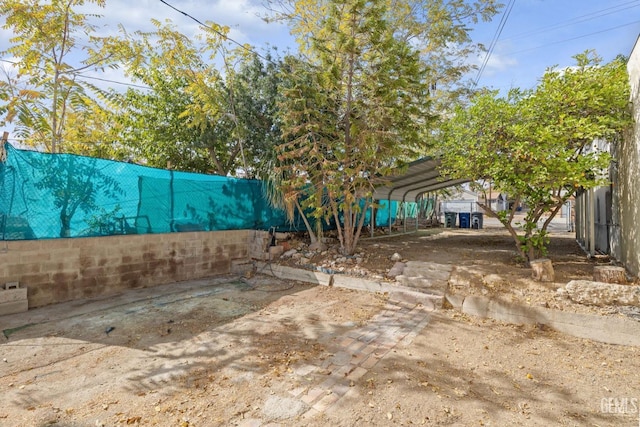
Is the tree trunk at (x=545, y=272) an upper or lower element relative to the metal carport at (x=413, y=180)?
lower

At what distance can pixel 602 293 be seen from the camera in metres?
4.32

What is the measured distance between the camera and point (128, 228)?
615 centimetres

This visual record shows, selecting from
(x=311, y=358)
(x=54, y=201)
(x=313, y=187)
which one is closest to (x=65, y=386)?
(x=311, y=358)

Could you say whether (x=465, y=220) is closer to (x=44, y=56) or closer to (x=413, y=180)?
(x=413, y=180)

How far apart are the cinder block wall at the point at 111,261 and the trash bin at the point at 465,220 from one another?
47.4ft

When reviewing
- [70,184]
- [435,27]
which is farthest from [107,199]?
[435,27]

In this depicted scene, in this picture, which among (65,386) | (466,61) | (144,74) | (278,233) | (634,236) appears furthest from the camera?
(466,61)

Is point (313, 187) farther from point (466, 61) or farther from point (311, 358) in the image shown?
point (466, 61)

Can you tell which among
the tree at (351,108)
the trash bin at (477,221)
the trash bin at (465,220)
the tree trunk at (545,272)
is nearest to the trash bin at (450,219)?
the trash bin at (465,220)

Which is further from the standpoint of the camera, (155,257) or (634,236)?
(155,257)

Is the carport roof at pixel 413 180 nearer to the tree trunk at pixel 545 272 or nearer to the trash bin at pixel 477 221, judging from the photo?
the tree trunk at pixel 545 272

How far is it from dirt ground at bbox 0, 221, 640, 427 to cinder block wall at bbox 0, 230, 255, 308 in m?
0.38

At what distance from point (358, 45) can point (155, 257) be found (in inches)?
246

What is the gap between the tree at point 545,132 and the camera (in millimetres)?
5082
